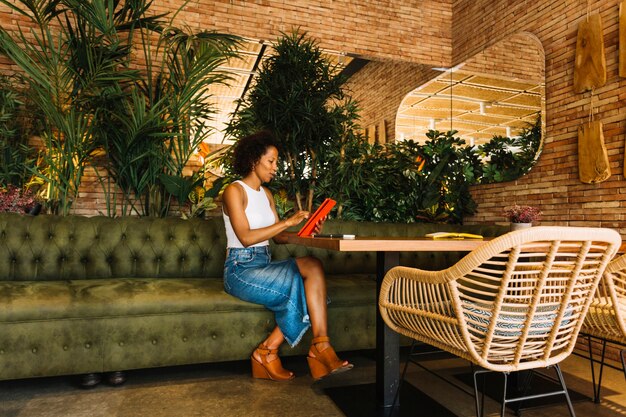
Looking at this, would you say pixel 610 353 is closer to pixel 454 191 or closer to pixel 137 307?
pixel 454 191

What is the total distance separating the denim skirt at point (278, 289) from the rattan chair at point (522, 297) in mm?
904

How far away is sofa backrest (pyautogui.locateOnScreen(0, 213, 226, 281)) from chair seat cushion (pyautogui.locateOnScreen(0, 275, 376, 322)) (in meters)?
0.18

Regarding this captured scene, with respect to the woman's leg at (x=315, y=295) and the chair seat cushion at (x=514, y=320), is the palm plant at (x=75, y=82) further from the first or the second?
the chair seat cushion at (x=514, y=320)

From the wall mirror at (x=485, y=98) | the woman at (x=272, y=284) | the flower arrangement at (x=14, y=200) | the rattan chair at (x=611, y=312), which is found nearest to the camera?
the rattan chair at (x=611, y=312)

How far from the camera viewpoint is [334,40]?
203 inches

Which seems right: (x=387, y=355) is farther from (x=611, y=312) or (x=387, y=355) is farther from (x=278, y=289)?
(x=611, y=312)

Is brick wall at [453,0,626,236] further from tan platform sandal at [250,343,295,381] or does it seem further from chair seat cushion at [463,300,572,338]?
tan platform sandal at [250,343,295,381]

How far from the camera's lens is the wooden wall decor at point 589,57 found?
3367 mm

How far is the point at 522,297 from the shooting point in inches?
53.6

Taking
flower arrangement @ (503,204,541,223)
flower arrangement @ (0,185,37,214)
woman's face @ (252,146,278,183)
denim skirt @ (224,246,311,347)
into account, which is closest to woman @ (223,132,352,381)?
denim skirt @ (224,246,311,347)

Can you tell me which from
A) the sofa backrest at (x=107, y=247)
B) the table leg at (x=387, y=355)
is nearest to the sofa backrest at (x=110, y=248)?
the sofa backrest at (x=107, y=247)

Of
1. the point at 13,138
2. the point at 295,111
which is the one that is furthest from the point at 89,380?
the point at 13,138

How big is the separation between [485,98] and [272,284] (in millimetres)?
3329

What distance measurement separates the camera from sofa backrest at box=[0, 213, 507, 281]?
2777mm
